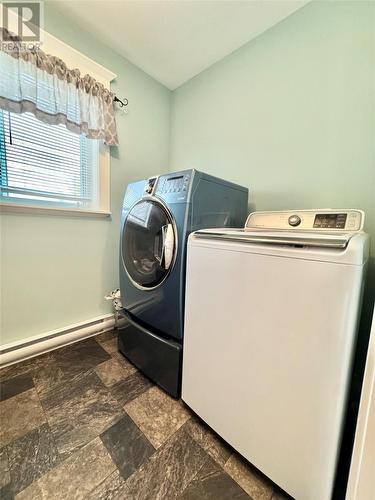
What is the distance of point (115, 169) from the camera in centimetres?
167

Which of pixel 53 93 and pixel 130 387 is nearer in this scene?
pixel 130 387

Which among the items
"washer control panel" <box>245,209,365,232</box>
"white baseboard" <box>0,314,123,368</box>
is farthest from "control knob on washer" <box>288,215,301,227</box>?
"white baseboard" <box>0,314,123,368</box>

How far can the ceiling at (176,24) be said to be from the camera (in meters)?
1.21

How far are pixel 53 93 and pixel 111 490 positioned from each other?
2001mm

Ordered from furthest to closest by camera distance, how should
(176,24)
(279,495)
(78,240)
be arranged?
1. (78,240)
2. (176,24)
3. (279,495)

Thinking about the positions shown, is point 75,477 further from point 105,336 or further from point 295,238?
point 295,238

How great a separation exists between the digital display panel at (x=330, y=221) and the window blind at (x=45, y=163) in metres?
1.54

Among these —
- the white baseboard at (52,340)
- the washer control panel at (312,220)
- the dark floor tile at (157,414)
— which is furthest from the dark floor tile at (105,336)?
the washer control panel at (312,220)

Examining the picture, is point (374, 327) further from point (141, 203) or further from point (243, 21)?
point (243, 21)

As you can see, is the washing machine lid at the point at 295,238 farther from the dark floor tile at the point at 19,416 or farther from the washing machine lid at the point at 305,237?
the dark floor tile at the point at 19,416

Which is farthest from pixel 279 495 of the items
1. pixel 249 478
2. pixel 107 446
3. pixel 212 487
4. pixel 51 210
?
pixel 51 210

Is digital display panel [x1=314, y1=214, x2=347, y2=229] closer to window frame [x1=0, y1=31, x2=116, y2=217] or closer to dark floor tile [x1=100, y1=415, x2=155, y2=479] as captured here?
dark floor tile [x1=100, y1=415, x2=155, y2=479]

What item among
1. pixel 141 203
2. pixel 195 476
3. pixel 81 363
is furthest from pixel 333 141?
pixel 81 363

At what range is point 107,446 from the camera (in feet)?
2.70
